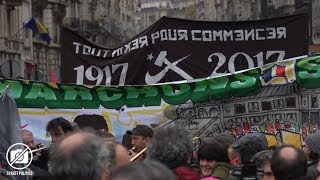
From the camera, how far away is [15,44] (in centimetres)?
4350

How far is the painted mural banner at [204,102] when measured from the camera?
9323mm

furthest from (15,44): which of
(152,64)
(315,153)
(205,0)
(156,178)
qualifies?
(205,0)

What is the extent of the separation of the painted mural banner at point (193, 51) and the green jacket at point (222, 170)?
4.05m

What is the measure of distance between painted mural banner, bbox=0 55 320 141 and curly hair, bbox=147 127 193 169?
11.0 feet

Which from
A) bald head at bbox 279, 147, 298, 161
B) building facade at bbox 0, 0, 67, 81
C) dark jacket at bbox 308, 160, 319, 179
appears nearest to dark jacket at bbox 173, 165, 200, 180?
bald head at bbox 279, 147, 298, 161

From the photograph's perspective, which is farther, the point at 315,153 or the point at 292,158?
the point at 315,153

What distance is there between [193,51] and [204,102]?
103 centimetres

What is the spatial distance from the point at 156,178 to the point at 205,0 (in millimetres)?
151067

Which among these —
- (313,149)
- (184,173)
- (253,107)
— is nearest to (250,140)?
(313,149)

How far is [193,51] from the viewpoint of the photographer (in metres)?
10.5

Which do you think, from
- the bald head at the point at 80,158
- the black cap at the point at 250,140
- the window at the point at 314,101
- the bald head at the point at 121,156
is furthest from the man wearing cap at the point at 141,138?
the bald head at the point at 80,158

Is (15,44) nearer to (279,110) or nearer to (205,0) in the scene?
(279,110)

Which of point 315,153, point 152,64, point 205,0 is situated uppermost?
point 205,0

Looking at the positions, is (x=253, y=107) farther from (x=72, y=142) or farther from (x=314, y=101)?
(x=72, y=142)
